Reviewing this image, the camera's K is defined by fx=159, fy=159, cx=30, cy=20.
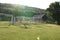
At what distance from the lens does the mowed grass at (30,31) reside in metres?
3.47

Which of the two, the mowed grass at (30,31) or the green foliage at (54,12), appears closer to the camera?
Result: the mowed grass at (30,31)

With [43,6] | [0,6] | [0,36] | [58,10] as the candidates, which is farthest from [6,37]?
[58,10]

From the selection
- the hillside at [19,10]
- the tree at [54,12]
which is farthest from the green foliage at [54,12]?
the hillside at [19,10]

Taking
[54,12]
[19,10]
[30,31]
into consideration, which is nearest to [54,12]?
[54,12]

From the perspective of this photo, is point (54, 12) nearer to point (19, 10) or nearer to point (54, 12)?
point (54, 12)

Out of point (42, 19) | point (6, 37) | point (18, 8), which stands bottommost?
point (6, 37)

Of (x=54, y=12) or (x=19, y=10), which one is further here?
(x=54, y=12)

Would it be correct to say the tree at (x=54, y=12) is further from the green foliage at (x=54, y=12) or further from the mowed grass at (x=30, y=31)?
the mowed grass at (x=30, y=31)

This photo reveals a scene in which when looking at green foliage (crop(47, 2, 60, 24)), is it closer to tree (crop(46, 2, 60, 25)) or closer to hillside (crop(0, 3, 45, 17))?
tree (crop(46, 2, 60, 25))

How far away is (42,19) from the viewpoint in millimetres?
4020

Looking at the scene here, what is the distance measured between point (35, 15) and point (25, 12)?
0.28 metres

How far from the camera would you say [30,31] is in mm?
3812

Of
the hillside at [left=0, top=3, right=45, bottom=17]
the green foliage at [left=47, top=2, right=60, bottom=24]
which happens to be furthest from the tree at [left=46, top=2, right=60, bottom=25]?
the hillside at [left=0, top=3, right=45, bottom=17]

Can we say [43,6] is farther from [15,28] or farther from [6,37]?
[6,37]
